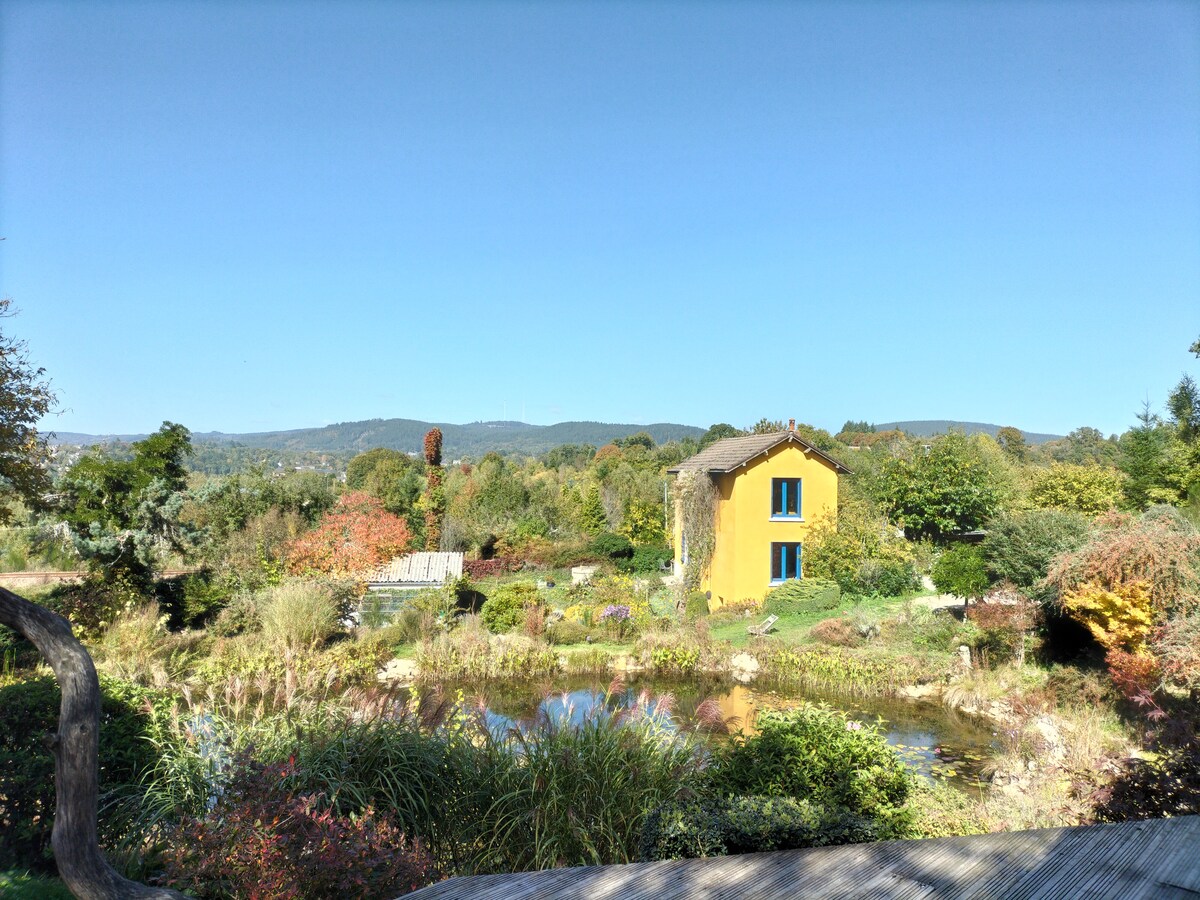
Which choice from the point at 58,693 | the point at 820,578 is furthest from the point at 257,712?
the point at 820,578

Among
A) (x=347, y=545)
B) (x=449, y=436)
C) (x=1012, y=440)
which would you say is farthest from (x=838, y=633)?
(x=449, y=436)

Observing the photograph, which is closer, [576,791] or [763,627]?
[576,791]

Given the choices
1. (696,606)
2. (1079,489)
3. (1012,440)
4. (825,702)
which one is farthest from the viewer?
(1012,440)

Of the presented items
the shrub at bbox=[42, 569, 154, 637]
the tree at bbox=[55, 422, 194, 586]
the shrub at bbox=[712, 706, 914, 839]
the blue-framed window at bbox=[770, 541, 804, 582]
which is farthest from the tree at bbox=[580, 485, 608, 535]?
the shrub at bbox=[712, 706, 914, 839]

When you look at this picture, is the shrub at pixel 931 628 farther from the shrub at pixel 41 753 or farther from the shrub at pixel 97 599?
the shrub at pixel 97 599

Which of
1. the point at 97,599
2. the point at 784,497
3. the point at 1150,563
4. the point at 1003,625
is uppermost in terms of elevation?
the point at 784,497

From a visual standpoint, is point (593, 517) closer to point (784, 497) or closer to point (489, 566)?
point (489, 566)

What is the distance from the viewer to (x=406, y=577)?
18.7 meters

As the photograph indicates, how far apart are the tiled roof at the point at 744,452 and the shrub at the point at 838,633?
214 inches

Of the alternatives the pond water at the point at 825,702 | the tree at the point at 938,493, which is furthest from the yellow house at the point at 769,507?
the pond water at the point at 825,702

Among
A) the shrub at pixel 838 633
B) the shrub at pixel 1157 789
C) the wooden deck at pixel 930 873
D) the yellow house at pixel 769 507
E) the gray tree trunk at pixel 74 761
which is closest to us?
the wooden deck at pixel 930 873

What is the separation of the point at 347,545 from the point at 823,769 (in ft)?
51.3

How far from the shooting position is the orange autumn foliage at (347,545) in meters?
18.4

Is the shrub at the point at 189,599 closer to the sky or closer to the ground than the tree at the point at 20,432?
closer to the ground
